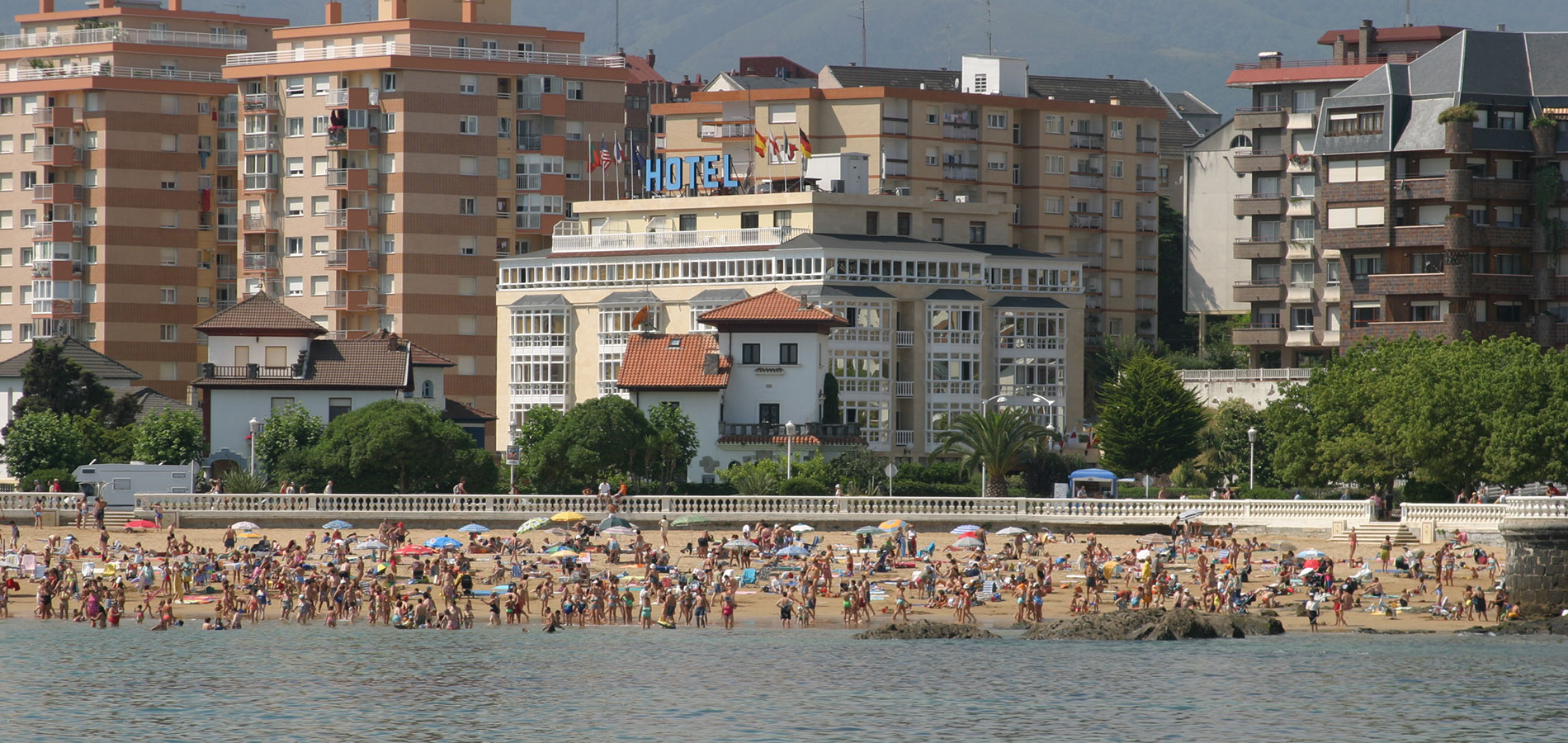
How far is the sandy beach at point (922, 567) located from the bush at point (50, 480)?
329 inches

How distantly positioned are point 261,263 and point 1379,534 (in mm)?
77415

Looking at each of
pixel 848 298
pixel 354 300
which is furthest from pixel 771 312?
pixel 354 300

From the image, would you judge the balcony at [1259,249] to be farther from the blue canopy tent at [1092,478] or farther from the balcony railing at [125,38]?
the balcony railing at [125,38]

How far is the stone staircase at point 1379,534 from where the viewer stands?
77.4 meters

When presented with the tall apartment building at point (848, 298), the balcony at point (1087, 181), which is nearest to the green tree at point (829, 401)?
the tall apartment building at point (848, 298)

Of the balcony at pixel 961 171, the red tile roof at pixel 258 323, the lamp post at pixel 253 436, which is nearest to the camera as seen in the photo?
the lamp post at pixel 253 436

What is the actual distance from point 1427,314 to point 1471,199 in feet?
18.9

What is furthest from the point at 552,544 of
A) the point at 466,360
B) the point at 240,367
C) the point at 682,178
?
the point at 466,360

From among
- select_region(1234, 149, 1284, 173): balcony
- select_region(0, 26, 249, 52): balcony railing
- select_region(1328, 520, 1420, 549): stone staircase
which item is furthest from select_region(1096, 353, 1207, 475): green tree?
select_region(0, 26, 249, 52): balcony railing

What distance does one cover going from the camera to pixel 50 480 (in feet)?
300

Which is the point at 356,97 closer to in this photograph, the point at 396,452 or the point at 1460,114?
the point at 396,452

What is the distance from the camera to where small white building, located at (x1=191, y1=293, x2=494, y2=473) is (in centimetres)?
9750

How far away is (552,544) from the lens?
7925 cm

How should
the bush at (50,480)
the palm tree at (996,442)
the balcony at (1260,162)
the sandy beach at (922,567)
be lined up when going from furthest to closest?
the balcony at (1260,162) → the palm tree at (996,442) → the bush at (50,480) → the sandy beach at (922,567)
